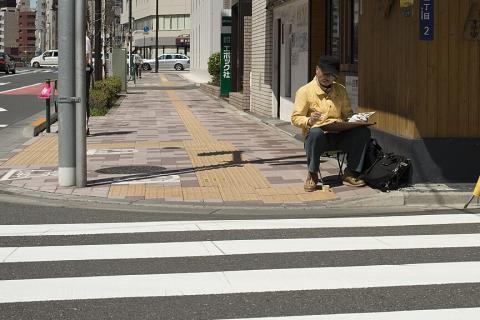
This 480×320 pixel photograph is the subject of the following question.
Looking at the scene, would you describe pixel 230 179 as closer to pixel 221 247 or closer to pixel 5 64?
pixel 221 247

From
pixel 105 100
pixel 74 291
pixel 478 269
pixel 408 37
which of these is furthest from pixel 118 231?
pixel 105 100

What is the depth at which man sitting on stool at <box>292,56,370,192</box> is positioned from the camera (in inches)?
366

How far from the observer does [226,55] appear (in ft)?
97.3

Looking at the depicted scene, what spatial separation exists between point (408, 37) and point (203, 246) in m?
4.11

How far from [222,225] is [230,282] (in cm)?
217

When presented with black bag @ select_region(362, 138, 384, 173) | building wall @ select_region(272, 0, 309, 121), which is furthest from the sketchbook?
building wall @ select_region(272, 0, 309, 121)

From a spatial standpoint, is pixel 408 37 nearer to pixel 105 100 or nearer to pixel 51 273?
pixel 51 273

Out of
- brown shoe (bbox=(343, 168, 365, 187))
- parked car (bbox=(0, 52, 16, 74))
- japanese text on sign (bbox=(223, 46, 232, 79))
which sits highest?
parked car (bbox=(0, 52, 16, 74))

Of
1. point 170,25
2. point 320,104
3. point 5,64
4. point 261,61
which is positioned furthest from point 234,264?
point 170,25

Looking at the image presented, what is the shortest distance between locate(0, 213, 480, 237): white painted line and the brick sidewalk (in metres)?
1.10

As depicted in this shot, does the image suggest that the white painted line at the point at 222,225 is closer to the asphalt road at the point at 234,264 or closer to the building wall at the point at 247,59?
the asphalt road at the point at 234,264

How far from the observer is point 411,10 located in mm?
9305

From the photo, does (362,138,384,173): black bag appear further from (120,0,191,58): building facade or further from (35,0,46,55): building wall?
(35,0,46,55): building wall

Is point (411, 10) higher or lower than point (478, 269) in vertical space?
higher
